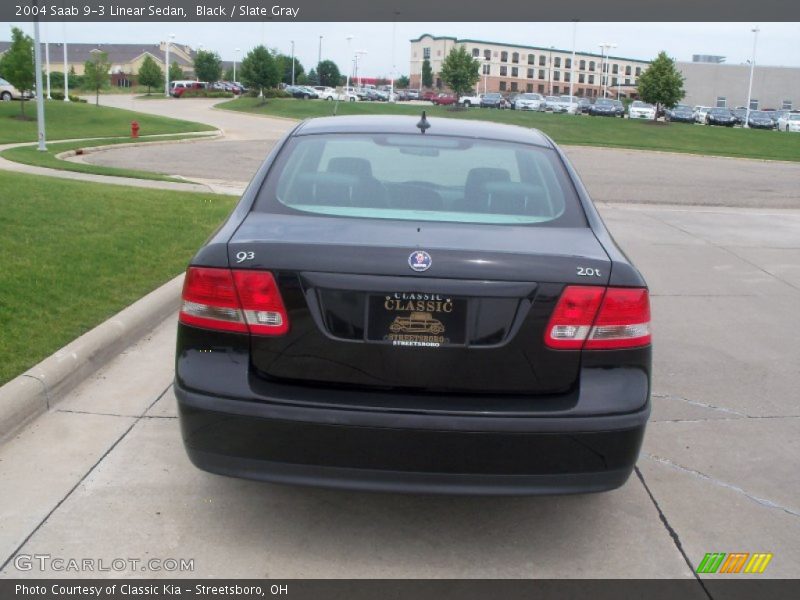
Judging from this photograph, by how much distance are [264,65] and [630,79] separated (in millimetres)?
101121

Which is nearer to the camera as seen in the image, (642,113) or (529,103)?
(642,113)

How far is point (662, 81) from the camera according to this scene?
52.3m

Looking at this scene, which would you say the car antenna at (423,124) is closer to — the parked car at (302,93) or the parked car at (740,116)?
the parked car at (740,116)

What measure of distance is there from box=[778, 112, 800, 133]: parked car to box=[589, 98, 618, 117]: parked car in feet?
35.3

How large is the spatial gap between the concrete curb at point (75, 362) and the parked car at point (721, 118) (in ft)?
191

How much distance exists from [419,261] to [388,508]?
1282 mm

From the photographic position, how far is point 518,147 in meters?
4.47

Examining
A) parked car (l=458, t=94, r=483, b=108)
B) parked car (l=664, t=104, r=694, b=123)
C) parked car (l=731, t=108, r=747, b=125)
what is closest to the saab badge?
parked car (l=664, t=104, r=694, b=123)

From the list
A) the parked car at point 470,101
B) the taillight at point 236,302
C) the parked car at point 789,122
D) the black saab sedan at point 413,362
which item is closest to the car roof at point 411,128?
the black saab sedan at point 413,362

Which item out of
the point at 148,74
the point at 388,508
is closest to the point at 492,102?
the point at 148,74

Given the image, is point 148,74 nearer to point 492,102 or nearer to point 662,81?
point 492,102

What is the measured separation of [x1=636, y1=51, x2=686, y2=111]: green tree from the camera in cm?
5234

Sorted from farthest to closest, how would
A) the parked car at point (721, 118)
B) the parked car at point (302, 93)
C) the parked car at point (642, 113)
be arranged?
the parked car at point (302, 93), the parked car at point (721, 118), the parked car at point (642, 113)

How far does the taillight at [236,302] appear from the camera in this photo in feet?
10.6
